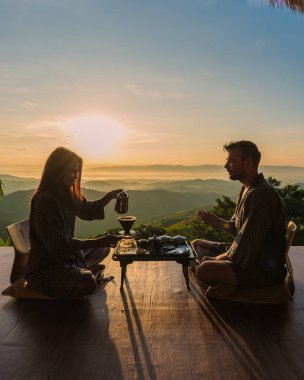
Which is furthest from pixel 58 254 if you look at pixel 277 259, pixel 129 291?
pixel 277 259

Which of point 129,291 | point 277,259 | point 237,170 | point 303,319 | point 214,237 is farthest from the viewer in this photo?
point 214,237

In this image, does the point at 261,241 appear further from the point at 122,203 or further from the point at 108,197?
the point at 108,197

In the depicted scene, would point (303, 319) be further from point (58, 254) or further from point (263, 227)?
point (58, 254)

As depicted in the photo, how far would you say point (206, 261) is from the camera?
3.37 meters

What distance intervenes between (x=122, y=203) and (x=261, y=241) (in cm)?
136

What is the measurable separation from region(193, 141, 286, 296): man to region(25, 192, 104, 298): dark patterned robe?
1.13 m

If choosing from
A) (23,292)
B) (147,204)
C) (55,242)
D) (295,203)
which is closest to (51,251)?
(55,242)

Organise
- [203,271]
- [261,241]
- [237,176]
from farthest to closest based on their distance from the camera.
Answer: [237,176], [203,271], [261,241]

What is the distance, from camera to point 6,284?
402cm

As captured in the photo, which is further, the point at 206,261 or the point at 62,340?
the point at 206,261

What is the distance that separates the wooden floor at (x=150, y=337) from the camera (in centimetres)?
228

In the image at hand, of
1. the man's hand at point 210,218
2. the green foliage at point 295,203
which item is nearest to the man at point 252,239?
Result: the man's hand at point 210,218

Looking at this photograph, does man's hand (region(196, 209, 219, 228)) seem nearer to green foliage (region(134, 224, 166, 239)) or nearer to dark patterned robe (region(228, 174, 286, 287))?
dark patterned robe (region(228, 174, 286, 287))

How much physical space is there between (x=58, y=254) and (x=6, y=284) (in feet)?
4.02
